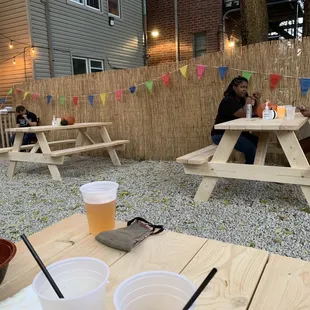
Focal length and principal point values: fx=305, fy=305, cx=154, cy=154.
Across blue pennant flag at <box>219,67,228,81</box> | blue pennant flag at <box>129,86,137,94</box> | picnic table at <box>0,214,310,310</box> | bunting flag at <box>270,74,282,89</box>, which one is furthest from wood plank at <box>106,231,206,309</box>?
blue pennant flag at <box>129,86,137,94</box>

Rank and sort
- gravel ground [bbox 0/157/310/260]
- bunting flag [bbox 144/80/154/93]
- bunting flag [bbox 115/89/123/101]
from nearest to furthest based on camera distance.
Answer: gravel ground [bbox 0/157/310/260] → bunting flag [bbox 144/80/154/93] → bunting flag [bbox 115/89/123/101]

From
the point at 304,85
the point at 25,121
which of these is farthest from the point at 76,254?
the point at 25,121

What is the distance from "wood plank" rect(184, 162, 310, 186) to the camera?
2.92 meters

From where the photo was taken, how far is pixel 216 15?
36.1ft

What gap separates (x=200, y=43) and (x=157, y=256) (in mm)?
11817

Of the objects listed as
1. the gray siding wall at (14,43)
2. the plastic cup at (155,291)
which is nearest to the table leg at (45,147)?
the plastic cup at (155,291)

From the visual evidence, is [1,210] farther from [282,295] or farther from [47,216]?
[282,295]

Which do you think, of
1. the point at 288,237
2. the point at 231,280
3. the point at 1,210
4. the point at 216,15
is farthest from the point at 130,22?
the point at 231,280

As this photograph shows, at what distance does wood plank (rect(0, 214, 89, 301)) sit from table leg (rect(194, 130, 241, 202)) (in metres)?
2.09

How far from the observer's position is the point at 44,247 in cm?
115

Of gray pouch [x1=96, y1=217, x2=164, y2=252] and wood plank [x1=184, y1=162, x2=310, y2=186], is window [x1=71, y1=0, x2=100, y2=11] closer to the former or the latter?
wood plank [x1=184, y1=162, x2=310, y2=186]

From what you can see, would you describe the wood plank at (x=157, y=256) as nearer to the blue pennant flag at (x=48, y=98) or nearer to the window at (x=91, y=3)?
the blue pennant flag at (x=48, y=98)

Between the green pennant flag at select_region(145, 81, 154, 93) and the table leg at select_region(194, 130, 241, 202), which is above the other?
the green pennant flag at select_region(145, 81, 154, 93)

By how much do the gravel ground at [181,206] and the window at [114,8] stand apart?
8.15 m
